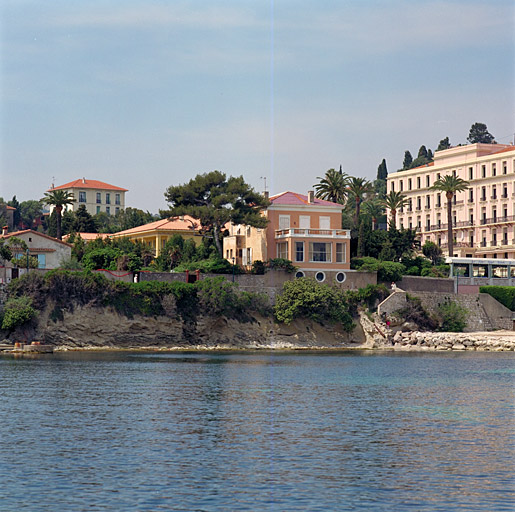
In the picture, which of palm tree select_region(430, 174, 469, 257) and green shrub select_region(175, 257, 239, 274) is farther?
palm tree select_region(430, 174, 469, 257)

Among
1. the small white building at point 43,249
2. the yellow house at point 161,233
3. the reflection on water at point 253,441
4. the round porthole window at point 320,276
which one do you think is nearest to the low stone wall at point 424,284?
the round porthole window at point 320,276

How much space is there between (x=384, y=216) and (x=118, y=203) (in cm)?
5847

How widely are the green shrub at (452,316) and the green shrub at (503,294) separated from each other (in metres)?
3.81

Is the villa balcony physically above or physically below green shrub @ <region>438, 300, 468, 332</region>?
above

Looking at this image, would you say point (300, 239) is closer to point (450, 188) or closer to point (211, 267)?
point (211, 267)

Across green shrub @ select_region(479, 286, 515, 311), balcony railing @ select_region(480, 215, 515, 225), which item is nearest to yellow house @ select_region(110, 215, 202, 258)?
green shrub @ select_region(479, 286, 515, 311)

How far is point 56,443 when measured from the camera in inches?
1115

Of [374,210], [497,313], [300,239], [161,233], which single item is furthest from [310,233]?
[374,210]

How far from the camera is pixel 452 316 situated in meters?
88.8

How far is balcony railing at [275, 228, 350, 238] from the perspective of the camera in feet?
295

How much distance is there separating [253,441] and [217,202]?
2369 inches

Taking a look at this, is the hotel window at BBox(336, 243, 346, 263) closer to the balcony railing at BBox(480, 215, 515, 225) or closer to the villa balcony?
the villa balcony

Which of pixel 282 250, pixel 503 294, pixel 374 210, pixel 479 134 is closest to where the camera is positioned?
pixel 282 250

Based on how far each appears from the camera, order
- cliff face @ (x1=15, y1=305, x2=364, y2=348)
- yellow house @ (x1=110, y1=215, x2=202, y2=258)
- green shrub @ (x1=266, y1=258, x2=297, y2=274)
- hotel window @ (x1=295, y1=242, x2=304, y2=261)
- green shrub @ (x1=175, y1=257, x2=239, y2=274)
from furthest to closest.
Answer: yellow house @ (x1=110, y1=215, x2=202, y2=258), hotel window @ (x1=295, y1=242, x2=304, y2=261), green shrub @ (x1=266, y1=258, x2=297, y2=274), green shrub @ (x1=175, y1=257, x2=239, y2=274), cliff face @ (x1=15, y1=305, x2=364, y2=348)
